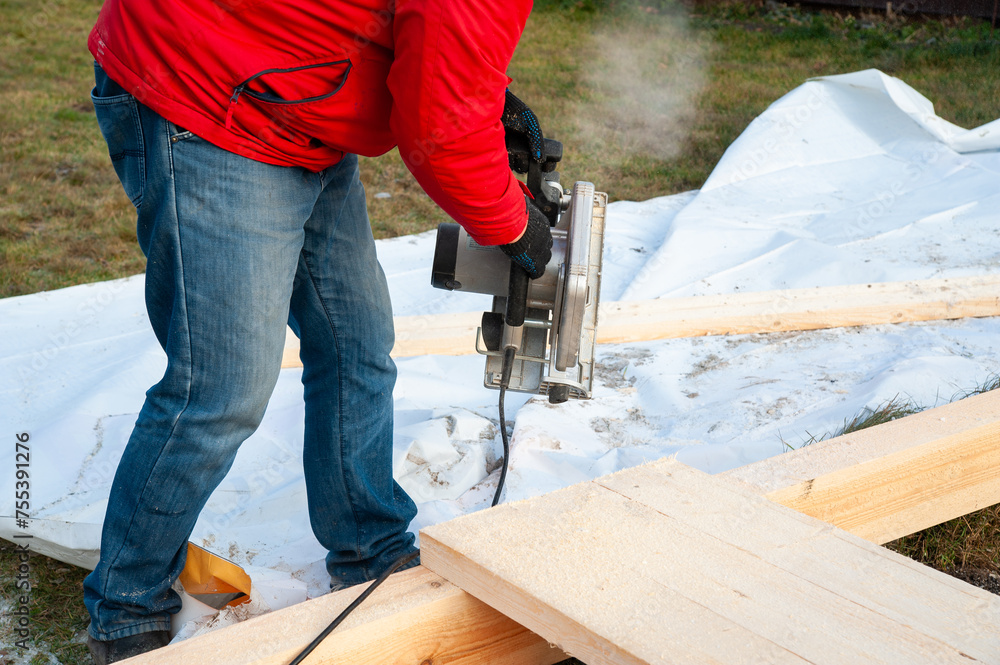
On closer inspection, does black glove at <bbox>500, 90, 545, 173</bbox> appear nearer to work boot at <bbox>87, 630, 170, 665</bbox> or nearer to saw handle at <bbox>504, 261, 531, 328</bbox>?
saw handle at <bbox>504, 261, 531, 328</bbox>

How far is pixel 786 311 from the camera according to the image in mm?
2504

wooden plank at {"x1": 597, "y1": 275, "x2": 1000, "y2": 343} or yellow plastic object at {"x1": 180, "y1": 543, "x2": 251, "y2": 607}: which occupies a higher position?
wooden plank at {"x1": 597, "y1": 275, "x2": 1000, "y2": 343}

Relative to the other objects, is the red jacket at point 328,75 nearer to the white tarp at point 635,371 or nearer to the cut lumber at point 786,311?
the white tarp at point 635,371

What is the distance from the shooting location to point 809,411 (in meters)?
2.08

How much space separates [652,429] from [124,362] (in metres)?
1.54

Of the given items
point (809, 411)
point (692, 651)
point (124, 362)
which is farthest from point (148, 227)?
point (809, 411)

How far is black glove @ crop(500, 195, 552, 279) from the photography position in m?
1.35

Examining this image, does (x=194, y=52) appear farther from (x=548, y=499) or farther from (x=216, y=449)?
(x=548, y=499)

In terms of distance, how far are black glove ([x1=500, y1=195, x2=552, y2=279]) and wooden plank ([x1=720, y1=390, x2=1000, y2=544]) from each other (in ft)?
1.63

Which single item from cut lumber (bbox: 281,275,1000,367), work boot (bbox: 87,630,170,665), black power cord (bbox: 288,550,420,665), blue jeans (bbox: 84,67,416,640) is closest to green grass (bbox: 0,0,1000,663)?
work boot (bbox: 87,630,170,665)

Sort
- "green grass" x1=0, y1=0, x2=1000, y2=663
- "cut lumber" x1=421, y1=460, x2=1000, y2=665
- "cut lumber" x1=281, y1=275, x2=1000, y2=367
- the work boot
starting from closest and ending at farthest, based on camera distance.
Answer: "cut lumber" x1=421, y1=460, x2=1000, y2=665 → the work boot → "cut lumber" x1=281, y1=275, x2=1000, y2=367 → "green grass" x1=0, y1=0, x2=1000, y2=663

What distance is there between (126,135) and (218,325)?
1.09 ft

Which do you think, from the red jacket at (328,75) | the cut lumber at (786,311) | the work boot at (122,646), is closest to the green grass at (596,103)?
the work boot at (122,646)

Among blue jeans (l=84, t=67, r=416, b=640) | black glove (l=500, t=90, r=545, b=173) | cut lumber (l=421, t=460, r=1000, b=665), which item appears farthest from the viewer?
black glove (l=500, t=90, r=545, b=173)
